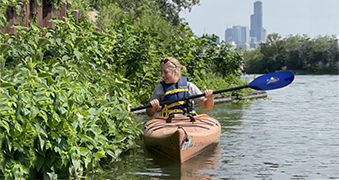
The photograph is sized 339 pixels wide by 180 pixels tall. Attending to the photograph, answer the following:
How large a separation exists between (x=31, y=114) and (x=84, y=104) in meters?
1.27

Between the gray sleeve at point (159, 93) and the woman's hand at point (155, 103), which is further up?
the gray sleeve at point (159, 93)

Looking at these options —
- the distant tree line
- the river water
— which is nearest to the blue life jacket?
the river water

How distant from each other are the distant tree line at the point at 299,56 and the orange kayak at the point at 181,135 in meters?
101

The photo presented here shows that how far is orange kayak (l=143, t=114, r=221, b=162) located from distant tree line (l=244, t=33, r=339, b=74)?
10125 centimetres

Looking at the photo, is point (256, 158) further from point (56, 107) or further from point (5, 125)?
point (5, 125)

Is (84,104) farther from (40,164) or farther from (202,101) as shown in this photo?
(202,101)

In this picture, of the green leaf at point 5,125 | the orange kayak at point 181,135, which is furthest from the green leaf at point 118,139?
the green leaf at point 5,125

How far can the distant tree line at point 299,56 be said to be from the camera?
114500 millimetres

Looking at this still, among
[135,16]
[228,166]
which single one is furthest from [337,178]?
[135,16]

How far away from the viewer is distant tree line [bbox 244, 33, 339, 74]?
114500 millimetres

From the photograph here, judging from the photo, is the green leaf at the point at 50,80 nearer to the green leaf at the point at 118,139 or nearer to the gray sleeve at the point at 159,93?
the green leaf at the point at 118,139

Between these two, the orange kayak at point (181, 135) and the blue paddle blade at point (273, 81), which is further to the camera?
the blue paddle blade at point (273, 81)

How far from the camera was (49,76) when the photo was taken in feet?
17.6

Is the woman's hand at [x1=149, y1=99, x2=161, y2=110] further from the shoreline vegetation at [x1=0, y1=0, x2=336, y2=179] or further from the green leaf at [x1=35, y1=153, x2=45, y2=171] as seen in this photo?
the green leaf at [x1=35, y1=153, x2=45, y2=171]
